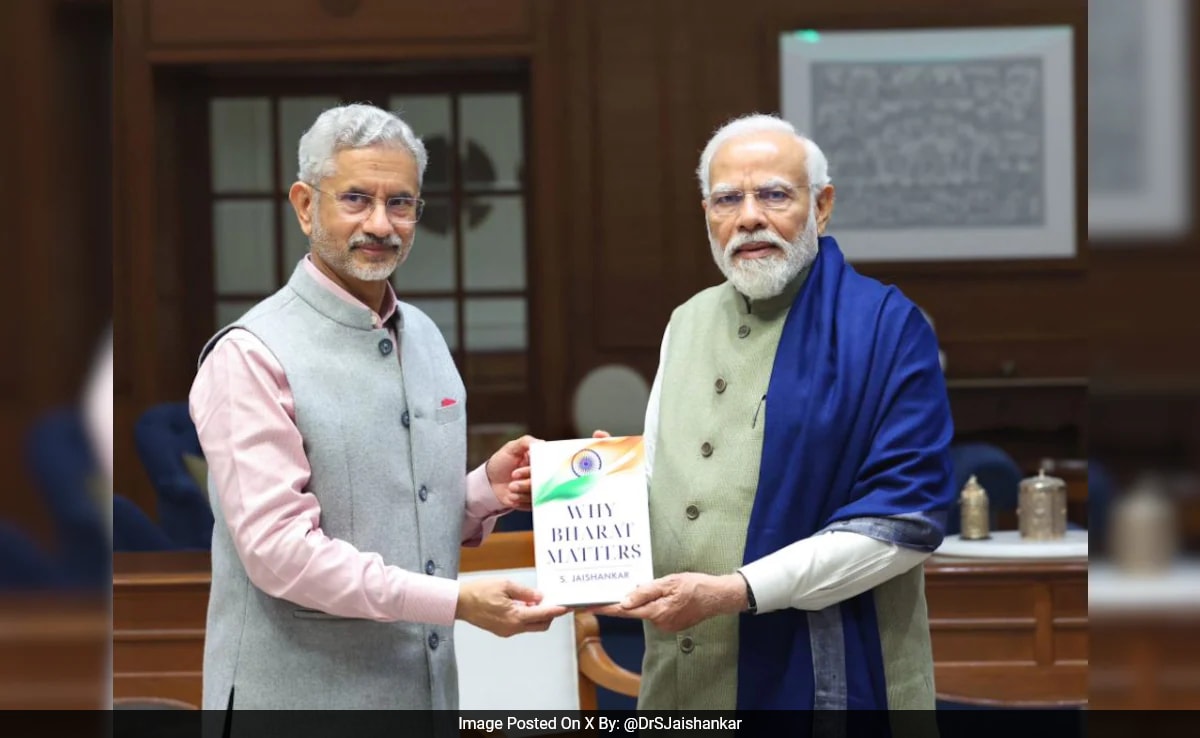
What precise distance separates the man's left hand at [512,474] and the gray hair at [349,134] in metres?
0.50

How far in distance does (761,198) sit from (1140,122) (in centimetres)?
53

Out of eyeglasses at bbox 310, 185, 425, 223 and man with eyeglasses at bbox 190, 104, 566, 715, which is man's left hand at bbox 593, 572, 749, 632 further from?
eyeglasses at bbox 310, 185, 425, 223

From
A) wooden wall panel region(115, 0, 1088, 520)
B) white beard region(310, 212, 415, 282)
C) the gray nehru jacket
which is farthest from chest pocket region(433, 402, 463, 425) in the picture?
wooden wall panel region(115, 0, 1088, 520)

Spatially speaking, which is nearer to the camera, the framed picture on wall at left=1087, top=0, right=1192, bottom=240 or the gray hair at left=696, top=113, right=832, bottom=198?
the framed picture on wall at left=1087, top=0, right=1192, bottom=240

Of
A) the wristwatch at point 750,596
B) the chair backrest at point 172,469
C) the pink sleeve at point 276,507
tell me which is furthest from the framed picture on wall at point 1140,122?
the chair backrest at point 172,469

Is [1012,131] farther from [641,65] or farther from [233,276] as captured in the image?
[233,276]

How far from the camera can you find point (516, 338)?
445 centimetres

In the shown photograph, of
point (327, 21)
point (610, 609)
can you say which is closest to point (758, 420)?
point (610, 609)

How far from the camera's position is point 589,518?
215 centimetres

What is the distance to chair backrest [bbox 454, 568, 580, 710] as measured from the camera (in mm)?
2666

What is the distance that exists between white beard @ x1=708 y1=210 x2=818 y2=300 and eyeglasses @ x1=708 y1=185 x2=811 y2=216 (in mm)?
41

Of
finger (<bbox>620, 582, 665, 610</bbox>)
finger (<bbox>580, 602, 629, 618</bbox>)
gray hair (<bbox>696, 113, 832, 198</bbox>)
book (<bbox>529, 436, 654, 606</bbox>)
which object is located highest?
gray hair (<bbox>696, 113, 832, 198</bbox>)

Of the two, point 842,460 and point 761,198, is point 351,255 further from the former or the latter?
point 842,460

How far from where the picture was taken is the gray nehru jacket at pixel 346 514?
6.51ft
